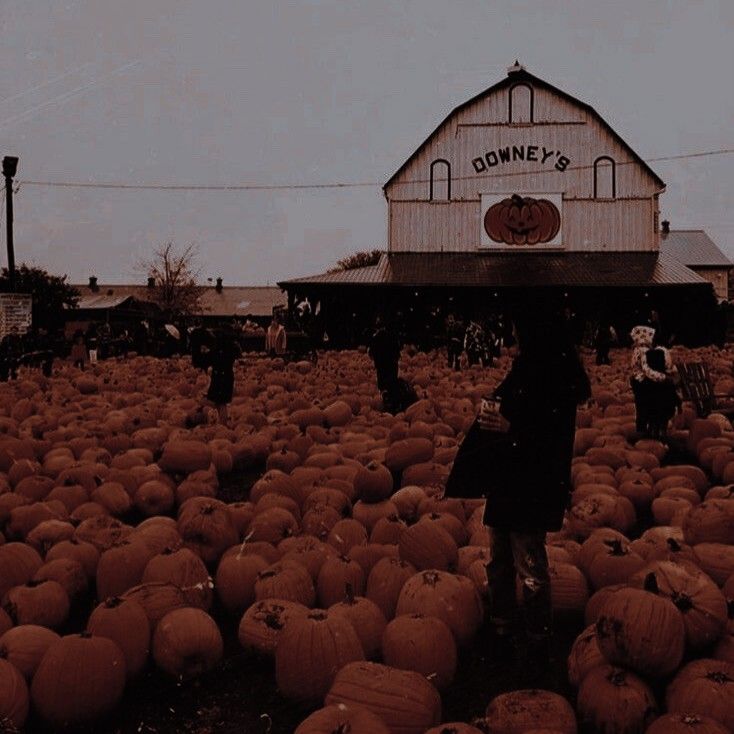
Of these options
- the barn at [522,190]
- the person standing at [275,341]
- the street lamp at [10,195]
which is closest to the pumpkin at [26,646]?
the person standing at [275,341]

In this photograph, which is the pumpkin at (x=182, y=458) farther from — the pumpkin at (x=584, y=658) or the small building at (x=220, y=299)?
the small building at (x=220, y=299)

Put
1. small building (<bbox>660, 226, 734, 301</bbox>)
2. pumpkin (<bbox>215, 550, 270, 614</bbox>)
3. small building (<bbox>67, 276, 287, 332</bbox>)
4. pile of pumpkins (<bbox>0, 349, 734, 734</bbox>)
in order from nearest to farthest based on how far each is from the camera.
→ pile of pumpkins (<bbox>0, 349, 734, 734</bbox>) → pumpkin (<bbox>215, 550, 270, 614</bbox>) → small building (<bbox>660, 226, 734, 301</bbox>) → small building (<bbox>67, 276, 287, 332</bbox>)

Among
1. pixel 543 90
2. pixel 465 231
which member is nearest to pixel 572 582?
pixel 465 231

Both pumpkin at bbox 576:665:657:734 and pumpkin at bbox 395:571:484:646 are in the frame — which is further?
pumpkin at bbox 395:571:484:646

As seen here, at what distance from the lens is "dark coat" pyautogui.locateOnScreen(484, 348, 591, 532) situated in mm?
3285

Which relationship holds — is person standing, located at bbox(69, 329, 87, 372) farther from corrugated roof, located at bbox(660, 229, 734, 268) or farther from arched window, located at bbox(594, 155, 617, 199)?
corrugated roof, located at bbox(660, 229, 734, 268)

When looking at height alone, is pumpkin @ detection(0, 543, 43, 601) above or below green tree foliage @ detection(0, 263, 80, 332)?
below

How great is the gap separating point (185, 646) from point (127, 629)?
25 cm

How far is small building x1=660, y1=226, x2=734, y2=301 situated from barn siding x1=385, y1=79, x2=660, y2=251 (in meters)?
26.0

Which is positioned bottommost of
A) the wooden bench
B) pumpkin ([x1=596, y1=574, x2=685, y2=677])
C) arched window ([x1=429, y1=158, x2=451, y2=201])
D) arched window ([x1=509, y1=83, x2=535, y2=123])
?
pumpkin ([x1=596, y1=574, x2=685, y2=677])

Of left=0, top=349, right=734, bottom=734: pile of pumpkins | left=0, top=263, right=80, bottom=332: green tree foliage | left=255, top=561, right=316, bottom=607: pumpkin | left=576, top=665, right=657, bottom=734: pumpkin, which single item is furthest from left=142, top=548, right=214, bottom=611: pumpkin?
left=0, top=263, right=80, bottom=332: green tree foliage

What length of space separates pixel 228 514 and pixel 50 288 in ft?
143

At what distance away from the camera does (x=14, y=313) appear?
19.8 m

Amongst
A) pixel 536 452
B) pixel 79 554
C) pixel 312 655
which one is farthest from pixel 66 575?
pixel 536 452
